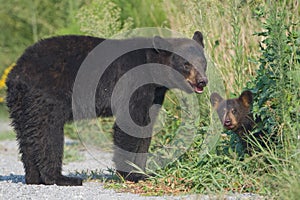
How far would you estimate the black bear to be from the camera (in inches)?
290

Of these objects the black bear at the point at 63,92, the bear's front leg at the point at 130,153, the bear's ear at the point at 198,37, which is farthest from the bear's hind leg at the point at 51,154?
the bear's ear at the point at 198,37

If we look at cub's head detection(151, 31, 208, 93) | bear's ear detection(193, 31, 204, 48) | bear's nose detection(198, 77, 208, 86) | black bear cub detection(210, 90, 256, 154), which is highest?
bear's ear detection(193, 31, 204, 48)

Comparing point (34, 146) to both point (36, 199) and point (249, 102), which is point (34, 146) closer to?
point (36, 199)

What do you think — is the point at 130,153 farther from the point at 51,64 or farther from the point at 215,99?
the point at 51,64

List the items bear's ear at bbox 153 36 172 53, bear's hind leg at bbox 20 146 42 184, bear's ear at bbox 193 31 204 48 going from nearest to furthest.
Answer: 1. bear's hind leg at bbox 20 146 42 184
2. bear's ear at bbox 153 36 172 53
3. bear's ear at bbox 193 31 204 48

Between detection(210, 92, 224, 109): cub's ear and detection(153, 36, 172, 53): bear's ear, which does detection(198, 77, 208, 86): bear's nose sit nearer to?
detection(210, 92, 224, 109): cub's ear

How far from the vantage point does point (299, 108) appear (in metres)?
6.75

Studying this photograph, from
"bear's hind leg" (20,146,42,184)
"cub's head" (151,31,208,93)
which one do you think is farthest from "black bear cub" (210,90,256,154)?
"bear's hind leg" (20,146,42,184)

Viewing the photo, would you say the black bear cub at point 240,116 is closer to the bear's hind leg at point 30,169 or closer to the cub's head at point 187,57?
the cub's head at point 187,57

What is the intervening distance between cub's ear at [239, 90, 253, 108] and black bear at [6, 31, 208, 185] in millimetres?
497

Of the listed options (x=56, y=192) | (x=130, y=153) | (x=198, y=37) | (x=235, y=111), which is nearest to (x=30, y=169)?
(x=56, y=192)

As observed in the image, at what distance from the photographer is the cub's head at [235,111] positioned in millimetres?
7365

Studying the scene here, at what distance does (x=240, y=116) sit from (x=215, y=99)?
53 centimetres

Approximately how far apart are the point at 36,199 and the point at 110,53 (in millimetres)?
2232
